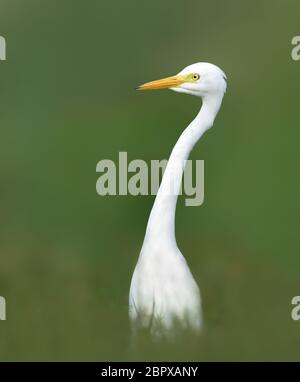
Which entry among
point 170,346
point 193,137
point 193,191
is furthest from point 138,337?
point 193,191

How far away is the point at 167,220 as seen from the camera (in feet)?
Result: 10.3

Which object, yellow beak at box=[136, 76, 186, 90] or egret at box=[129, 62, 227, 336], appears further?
yellow beak at box=[136, 76, 186, 90]

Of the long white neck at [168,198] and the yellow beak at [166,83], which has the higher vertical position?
the yellow beak at [166,83]

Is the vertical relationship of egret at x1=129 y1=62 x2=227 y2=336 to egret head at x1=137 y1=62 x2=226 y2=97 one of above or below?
below

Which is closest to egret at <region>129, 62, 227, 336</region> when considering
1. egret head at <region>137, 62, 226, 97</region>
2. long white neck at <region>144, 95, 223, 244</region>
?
long white neck at <region>144, 95, 223, 244</region>

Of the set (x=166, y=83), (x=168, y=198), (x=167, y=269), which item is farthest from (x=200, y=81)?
(x=167, y=269)

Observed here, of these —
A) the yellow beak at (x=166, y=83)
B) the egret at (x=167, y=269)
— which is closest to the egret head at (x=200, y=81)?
the yellow beak at (x=166, y=83)

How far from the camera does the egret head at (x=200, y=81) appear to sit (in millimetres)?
3295

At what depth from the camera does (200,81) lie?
3307 mm

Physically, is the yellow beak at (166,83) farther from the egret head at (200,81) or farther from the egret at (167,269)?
the egret at (167,269)

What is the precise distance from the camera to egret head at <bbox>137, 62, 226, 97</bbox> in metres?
3.29

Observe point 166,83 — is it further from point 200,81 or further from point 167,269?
point 167,269

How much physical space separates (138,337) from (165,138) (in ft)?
12.7

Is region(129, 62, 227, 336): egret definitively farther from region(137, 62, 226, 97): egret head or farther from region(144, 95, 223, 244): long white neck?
region(137, 62, 226, 97): egret head
